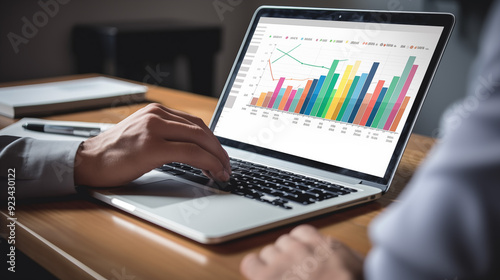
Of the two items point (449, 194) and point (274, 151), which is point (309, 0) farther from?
point (449, 194)

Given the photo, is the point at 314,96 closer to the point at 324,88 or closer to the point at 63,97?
the point at 324,88

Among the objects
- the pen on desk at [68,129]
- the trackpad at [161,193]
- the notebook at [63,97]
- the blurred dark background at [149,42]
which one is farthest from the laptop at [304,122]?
the blurred dark background at [149,42]

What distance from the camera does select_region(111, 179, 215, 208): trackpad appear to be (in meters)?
0.65

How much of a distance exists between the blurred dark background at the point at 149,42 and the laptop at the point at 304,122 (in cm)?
175

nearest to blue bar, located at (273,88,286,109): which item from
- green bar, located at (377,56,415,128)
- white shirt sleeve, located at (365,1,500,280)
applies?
green bar, located at (377,56,415,128)

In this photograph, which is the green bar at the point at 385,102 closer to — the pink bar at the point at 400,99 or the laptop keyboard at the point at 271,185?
the pink bar at the point at 400,99

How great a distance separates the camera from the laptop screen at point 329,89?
2.53 feet

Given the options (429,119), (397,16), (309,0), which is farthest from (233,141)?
(309,0)

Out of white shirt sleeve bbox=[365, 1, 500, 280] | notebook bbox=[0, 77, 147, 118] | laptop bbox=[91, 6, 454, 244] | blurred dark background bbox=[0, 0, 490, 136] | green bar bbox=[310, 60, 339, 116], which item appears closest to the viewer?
white shirt sleeve bbox=[365, 1, 500, 280]

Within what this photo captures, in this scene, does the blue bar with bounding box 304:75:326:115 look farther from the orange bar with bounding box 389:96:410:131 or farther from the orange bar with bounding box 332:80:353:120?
the orange bar with bounding box 389:96:410:131

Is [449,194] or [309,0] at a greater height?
[309,0]

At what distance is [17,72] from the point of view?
9.05 ft

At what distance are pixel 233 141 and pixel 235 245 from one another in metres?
0.40

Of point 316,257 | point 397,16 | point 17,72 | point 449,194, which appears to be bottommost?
point 17,72
